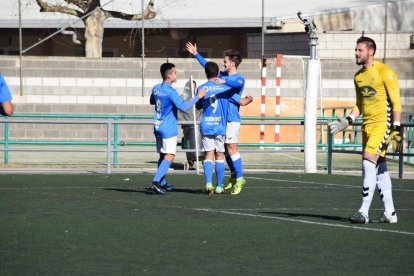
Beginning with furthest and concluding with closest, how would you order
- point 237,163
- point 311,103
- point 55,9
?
1. point 55,9
2. point 311,103
3. point 237,163

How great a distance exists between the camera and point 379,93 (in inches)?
458

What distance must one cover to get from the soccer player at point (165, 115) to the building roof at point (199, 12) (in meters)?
16.4

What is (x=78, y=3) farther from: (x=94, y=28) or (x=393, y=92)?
(x=393, y=92)

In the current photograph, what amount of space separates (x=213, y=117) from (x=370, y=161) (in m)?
3.64

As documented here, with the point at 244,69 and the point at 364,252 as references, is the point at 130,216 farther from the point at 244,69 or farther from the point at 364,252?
the point at 244,69

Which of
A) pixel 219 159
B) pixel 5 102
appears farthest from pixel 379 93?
pixel 219 159

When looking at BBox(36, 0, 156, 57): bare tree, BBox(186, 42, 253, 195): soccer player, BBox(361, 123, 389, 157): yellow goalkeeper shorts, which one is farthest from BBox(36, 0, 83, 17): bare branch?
BBox(361, 123, 389, 157): yellow goalkeeper shorts

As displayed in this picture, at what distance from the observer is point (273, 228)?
11289 mm

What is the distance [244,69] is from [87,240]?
65.1 feet

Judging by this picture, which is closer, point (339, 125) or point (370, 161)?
point (370, 161)

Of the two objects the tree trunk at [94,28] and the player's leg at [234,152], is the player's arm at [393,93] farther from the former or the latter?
the tree trunk at [94,28]

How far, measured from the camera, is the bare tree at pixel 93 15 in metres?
31.4

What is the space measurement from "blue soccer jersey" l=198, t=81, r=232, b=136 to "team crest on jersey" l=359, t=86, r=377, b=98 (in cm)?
333

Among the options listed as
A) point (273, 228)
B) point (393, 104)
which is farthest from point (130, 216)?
point (393, 104)
